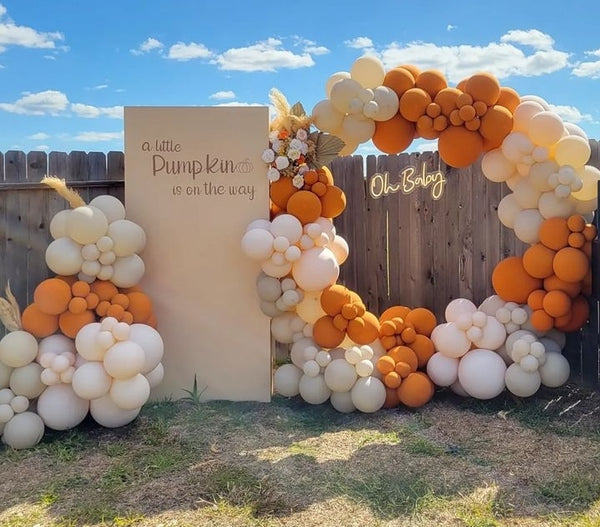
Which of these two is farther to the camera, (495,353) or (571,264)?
(495,353)

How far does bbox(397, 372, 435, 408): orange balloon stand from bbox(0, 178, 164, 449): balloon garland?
66.1 inches

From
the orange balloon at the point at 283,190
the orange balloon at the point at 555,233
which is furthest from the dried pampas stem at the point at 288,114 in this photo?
the orange balloon at the point at 555,233

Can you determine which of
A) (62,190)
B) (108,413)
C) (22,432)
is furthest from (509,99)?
(22,432)

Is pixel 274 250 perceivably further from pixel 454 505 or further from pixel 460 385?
pixel 454 505

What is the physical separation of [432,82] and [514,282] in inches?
61.3

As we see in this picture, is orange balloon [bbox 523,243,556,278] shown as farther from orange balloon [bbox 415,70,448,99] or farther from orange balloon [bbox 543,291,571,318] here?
orange balloon [bbox 415,70,448,99]

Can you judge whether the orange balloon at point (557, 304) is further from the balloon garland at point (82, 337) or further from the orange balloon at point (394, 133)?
the balloon garland at point (82, 337)

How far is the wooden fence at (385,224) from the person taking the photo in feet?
15.3

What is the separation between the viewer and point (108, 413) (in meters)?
3.83

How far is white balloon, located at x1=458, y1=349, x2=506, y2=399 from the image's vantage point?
4191mm

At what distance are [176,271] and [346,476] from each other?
6.56 feet

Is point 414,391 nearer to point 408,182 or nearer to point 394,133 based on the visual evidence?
point 394,133

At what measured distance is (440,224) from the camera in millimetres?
5273

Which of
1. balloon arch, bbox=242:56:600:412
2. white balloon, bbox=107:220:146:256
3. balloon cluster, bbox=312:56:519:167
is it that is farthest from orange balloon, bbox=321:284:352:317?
white balloon, bbox=107:220:146:256
